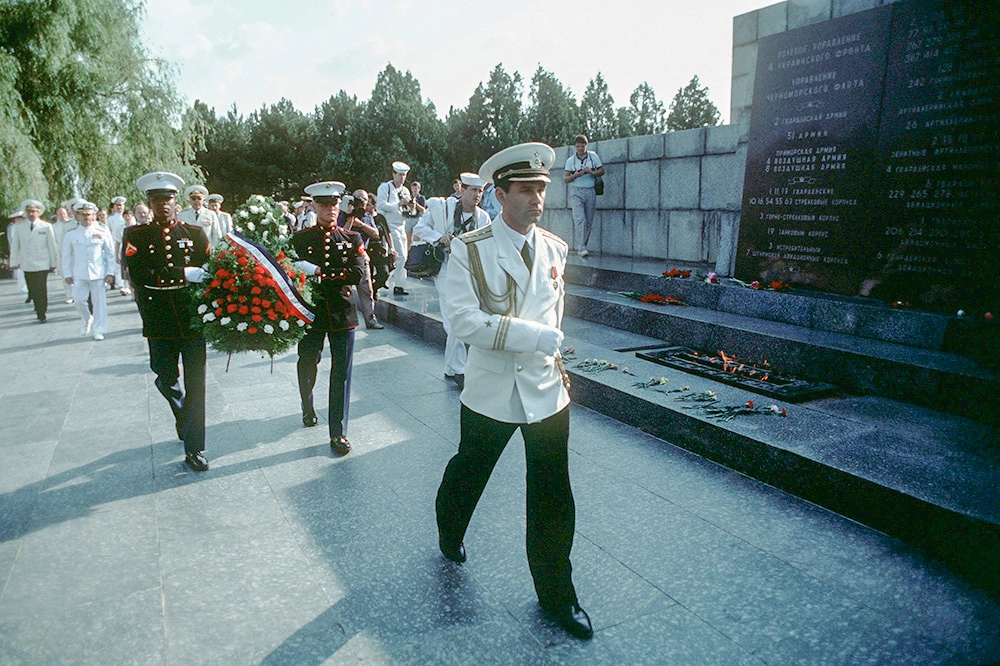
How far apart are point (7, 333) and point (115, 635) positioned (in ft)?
32.9

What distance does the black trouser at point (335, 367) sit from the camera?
519 cm

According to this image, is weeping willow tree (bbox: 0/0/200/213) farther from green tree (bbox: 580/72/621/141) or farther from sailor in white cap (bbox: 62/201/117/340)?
green tree (bbox: 580/72/621/141)

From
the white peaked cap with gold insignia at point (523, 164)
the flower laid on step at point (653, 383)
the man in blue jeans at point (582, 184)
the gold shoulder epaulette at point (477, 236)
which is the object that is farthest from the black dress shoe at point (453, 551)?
the man in blue jeans at point (582, 184)

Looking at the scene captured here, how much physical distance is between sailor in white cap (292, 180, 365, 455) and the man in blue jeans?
23.2ft

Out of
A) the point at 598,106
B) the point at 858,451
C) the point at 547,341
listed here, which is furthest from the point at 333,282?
the point at 598,106

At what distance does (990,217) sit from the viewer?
568cm

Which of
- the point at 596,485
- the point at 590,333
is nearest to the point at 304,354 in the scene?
the point at 596,485

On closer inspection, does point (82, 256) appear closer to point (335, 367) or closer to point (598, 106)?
point (335, 367)

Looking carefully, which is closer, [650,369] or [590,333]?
[650,369]

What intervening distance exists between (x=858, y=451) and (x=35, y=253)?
42.7ft

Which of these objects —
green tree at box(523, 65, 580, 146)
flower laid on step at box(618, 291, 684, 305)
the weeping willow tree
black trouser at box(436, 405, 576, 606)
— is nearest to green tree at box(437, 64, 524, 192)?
green tree at box(523, 65, 580, 146)

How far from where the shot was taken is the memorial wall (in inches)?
228

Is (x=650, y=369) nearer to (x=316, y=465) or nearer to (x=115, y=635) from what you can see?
(x=316, y=465)

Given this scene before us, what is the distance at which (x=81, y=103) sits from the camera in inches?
774
